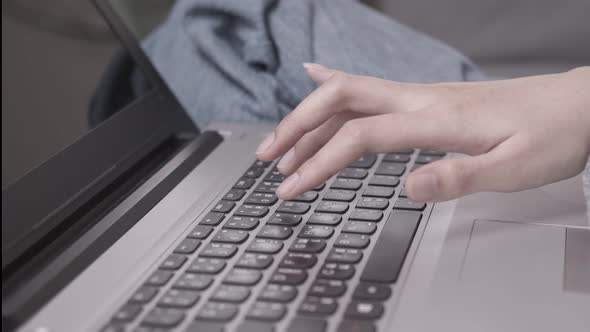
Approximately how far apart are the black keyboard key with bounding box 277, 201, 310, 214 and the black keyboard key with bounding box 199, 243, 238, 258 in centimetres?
7

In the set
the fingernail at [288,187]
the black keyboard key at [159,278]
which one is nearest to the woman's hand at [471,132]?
the fingernail at [288,187]

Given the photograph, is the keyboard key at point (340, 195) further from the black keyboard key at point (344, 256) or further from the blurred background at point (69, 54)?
the blurred background at point (69, 54)

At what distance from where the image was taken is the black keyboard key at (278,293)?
17.1 inches

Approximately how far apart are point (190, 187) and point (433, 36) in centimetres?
63

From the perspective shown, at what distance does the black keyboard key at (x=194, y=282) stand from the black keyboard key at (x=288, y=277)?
0.04m

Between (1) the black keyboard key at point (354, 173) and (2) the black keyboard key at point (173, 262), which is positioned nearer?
(2) the black keyboard key at point (173, 262)

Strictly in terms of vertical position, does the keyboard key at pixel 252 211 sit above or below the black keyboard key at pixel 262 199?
below

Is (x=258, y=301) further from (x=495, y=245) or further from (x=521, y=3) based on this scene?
(x=521, y=3)

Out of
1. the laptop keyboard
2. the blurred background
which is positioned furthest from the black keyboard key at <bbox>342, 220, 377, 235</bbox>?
the blurred background

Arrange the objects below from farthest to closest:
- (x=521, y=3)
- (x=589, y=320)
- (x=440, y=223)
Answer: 1. (x=521, y=3)
2. (x=440, y=223)
3. (x=589, y=320)

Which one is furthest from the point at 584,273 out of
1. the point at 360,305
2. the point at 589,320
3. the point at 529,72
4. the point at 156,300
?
the point at 529,72

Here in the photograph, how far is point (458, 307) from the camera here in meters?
0.42

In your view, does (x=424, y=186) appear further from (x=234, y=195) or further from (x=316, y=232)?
(x=234, y=195)

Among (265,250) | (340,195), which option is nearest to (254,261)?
(265,250)
